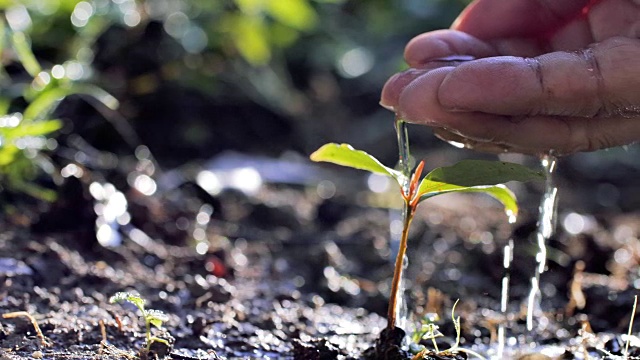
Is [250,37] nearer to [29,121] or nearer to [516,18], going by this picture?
[29,121]

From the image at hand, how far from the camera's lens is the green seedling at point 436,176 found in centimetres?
141

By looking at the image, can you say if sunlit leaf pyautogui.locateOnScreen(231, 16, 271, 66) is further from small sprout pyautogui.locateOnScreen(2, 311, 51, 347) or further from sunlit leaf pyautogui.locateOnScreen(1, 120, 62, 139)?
small sprout pyautogui.locateOnScreen(2, 311, 51, 347)

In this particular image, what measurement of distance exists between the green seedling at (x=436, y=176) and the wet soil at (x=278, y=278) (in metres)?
0.24

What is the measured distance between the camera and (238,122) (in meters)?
4.50

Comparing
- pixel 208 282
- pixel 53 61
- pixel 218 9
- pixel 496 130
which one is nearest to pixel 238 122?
pixel 218 9

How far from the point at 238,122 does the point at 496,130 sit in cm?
303

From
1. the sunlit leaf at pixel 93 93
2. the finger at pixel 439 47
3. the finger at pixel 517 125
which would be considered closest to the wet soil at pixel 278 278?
the sunlit leaf at pixel 93 93

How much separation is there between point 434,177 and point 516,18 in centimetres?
76

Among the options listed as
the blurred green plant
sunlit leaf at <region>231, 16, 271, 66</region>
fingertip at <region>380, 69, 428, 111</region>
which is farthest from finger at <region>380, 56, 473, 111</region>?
sunlit leaf at <region>231, 16, 271, 66</region>

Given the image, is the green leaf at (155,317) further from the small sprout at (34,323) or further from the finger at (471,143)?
Answer: the finger at (471,143)

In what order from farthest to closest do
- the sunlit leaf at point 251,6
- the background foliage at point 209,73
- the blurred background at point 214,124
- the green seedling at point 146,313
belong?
the sunlit leaf at point 251,6 → the background foliage at point 209,73 → the blurred background at point 214,124 → the green seedling at point 146,313

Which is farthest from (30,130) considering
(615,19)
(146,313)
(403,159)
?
(615,19)

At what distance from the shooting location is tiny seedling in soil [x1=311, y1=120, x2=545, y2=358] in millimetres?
1413

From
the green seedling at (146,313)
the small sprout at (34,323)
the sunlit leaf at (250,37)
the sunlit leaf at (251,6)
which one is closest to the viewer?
the green seedling at (146,313)
